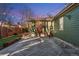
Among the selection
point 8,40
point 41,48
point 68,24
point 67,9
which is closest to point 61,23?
point 68,24

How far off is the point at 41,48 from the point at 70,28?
863mm

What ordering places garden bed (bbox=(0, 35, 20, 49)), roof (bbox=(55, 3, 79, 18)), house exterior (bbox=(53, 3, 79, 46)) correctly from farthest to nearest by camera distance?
garden bed (bbox=(0, 35, 20, 49)), house exterior (bbox=(53, 3, 79, 46)), roof (bbox=(55, 3, 79, 18))

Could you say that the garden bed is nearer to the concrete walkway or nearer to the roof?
the concrete walkway

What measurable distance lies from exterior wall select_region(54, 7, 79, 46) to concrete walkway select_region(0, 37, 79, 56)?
0.13m

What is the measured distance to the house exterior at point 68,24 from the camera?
6324 mm

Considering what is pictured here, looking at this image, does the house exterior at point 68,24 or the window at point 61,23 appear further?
the window at point 61,23

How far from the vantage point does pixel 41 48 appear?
21.2ft

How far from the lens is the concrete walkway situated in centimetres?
638

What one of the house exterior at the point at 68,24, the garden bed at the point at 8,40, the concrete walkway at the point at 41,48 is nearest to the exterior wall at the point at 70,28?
the house exterior at the point at 68,24

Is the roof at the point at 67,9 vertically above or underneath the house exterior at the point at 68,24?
above

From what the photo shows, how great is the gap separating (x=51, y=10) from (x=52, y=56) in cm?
110

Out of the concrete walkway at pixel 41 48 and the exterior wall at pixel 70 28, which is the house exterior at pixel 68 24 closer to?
the exterior wall at pixel 70 28

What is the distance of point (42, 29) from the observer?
21.5 ft

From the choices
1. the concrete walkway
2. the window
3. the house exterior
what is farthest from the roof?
the concrete walkway
